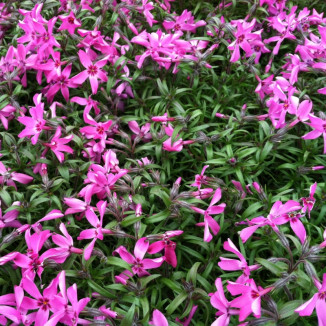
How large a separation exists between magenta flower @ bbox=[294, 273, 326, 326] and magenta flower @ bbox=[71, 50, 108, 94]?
1444 mm

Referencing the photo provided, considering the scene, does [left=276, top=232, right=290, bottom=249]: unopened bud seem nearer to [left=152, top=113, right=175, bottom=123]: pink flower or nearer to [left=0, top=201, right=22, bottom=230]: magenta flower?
[left=152, top=113, right=175, bottom=123]: pink flower

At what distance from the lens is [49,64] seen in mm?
2123

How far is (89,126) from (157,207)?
52 centimetres

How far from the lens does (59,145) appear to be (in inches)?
73.5

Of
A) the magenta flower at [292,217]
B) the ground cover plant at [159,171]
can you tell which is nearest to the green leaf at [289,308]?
the ground cover plant at [159,171]

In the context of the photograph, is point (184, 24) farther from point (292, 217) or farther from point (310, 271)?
point (310, 271)

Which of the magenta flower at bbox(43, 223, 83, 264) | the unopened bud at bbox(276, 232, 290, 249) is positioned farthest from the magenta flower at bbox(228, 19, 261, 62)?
the magenta flower at bbox(43, 223, 83, 264)

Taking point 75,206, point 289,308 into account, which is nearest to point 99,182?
point 75,206

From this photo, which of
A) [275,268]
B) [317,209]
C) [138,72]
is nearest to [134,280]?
[275,268]

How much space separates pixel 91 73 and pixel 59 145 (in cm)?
49

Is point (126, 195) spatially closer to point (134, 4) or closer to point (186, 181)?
point (186, 181)

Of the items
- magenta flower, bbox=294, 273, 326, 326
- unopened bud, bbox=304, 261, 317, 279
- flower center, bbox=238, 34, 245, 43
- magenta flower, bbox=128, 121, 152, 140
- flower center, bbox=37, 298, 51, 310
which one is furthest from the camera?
flower center, bbox=238, 34, 245, 43

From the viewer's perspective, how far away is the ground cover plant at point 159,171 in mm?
1444

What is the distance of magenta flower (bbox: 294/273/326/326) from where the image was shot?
1197 mm
